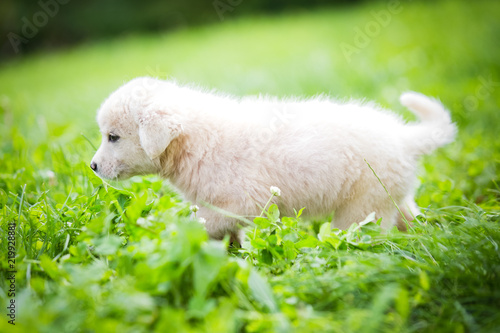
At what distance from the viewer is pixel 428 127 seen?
2400 millimetres

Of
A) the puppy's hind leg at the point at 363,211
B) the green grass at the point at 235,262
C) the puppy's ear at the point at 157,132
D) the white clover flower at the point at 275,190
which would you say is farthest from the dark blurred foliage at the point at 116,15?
the white clover flower at the point at 275,190

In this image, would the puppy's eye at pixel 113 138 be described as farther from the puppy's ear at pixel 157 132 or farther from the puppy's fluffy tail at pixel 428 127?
the puppy's fluffy tail at pixel 428 127

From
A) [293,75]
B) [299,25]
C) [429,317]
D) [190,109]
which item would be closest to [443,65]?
[293,75]

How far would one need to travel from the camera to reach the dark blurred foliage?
14.8m

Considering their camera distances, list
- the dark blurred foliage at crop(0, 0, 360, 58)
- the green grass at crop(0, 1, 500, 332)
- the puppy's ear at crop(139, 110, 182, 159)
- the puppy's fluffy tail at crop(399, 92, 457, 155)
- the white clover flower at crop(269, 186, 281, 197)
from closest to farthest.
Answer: the green grass at crop(0, 1, 500, 332) < the white clover flower at crop(269, 186, 281, 197) < the puppy's ear at crop(139, 110, 182, 159) < the puppy's fluffy tail at crop(399, 92, 457, 155) < the dark blurred foliage at crop(0, 0, 360, 58)

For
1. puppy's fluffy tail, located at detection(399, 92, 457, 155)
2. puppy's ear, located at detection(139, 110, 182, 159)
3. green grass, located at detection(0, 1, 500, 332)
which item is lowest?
green grass, located at detection(0, 1, 500, 332)

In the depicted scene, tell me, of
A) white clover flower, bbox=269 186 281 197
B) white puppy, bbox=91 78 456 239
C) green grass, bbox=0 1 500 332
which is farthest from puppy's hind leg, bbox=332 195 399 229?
white clover flower, bbox=269 186 281 197

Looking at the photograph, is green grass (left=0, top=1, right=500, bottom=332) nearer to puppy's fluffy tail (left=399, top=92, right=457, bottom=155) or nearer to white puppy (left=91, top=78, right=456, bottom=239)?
white puppy (left=91, top=78, right=456, bottom=239)

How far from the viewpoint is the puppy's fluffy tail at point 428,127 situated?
7.52ft

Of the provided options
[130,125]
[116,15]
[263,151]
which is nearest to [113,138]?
[130,125]

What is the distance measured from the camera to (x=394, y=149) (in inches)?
86.3

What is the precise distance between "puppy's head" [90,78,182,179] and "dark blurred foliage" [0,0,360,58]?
515 inches

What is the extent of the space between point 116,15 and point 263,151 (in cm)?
1628

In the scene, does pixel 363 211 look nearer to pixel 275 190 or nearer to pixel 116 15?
pixel 275 190
